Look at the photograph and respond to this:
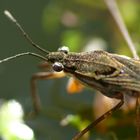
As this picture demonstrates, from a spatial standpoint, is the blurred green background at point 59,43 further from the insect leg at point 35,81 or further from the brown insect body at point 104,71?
the brown insect body at point 104,71

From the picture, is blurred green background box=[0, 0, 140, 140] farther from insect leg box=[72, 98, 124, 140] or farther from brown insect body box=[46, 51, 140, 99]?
brown insect body box=[46, 51, 140, 99]

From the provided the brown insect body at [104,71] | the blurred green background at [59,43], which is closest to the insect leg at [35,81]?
the blurred green background at [59,43]

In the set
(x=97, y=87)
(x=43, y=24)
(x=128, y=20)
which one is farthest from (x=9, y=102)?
(x=128, y=20)

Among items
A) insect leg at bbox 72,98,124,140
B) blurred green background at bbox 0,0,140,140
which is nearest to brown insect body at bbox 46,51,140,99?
insect leg at bbox 72,98,124,140

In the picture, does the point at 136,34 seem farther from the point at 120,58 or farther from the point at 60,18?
the point at 120,58

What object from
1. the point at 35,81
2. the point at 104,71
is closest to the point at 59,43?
the point at 35,81

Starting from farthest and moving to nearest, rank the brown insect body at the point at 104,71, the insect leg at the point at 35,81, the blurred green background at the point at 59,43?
1. the insect leg at the point at 35,81
2. the blurred green background at the point at 59,43
3. the brown insect body at the point at 104,71

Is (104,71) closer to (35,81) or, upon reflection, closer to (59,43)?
(35,81)
